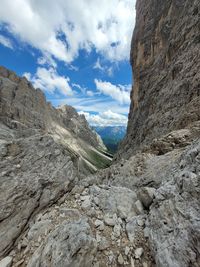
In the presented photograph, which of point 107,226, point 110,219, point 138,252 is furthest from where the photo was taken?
point 110,219

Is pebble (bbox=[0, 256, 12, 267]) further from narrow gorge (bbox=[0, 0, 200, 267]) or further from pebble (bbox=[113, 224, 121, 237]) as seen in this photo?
pebble (bbox=[113, 224, 121, 237])

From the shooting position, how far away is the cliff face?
24.8 m

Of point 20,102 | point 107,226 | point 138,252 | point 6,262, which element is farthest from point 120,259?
point 20,102

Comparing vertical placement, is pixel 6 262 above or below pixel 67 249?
below

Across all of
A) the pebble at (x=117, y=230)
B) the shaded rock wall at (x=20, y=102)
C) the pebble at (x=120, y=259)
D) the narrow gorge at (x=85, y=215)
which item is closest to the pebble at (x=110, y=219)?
the narrow gorge at (x=85, y=215)

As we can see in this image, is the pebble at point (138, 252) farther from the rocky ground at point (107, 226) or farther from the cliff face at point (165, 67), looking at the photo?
the cliff face at point (165, 67)

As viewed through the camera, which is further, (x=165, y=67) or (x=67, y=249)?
(x=165, y=67)

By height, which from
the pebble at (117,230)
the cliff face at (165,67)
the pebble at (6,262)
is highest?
the cliff face at (165,67)

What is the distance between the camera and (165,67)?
129 feet

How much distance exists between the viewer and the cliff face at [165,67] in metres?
24.8

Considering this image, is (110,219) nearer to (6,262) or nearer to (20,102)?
(6,262)

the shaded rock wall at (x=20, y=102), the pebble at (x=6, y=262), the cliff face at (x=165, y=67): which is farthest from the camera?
the shaded rock wall at (x=20, y=102)

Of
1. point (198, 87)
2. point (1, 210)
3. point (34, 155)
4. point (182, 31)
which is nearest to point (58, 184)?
point (34, 155)

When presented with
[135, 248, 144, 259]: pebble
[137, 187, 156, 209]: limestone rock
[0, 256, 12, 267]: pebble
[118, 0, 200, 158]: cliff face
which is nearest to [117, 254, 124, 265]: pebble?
[135, 248, 144, 259]: pebble
